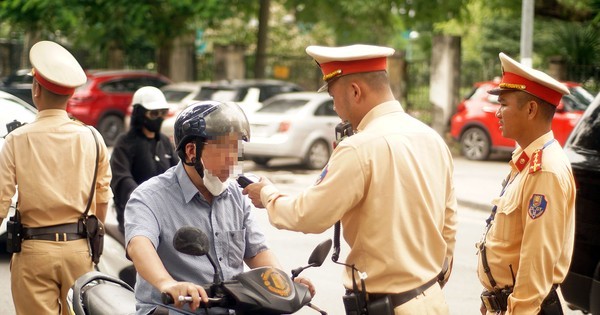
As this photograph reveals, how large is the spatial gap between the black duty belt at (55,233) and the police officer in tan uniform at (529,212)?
6.94 feet

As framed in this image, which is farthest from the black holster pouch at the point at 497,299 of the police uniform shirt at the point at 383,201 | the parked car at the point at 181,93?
the parked car at the point at 181,93

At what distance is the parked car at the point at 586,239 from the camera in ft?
19.8

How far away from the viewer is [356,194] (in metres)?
3.71

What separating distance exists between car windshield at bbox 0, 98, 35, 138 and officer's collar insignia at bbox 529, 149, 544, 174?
6.20m

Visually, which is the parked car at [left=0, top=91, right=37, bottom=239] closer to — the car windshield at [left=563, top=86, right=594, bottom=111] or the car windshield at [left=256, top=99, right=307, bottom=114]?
the car windshield at [left=256, top=99, right=307, bottom=114]

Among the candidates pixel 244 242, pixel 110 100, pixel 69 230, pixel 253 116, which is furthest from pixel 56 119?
pixel 110 100

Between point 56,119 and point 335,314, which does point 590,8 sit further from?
point 56,119

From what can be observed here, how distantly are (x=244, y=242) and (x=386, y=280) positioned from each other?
62cm

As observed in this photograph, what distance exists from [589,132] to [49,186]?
11.3 ft

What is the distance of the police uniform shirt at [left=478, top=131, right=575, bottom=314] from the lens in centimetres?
415

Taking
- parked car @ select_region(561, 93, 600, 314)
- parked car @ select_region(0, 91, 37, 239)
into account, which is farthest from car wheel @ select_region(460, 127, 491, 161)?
parked car @ select_region(561, 93, 600, 314)

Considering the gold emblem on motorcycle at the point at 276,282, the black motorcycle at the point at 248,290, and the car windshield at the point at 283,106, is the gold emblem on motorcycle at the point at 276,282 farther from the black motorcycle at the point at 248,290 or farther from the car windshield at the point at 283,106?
the car windshield at the point at 283,106

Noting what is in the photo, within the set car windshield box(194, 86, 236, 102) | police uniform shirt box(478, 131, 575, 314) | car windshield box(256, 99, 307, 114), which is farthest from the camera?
car windshield box(194, 86, 236, 102)

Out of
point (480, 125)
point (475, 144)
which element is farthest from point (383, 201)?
point (475, 144)
